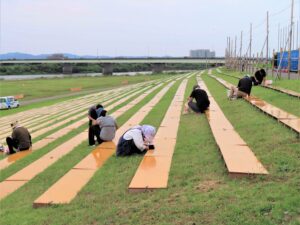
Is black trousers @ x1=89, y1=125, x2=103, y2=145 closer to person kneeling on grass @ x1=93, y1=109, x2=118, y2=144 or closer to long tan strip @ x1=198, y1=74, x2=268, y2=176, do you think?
person kneeling on grass @ x1=93, y1=109, x2=118, y2=144

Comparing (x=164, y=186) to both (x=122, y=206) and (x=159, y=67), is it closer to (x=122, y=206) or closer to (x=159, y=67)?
(x=122, y=206)

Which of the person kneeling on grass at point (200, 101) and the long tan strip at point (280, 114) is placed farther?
the person kneeling on grass at point (200, 101)

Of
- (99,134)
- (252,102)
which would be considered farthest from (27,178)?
(252,102)

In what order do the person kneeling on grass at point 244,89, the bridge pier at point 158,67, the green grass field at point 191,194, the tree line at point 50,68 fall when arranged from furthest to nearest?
the tree line at point 50,68, the bridge pier at point 158,67, the person kneeling on grass at point 244,89, the green grass field at point 191,194

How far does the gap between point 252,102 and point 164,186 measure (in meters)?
8.59

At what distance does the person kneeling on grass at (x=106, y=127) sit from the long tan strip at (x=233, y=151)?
2605 mm

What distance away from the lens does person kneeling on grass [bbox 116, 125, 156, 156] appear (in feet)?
28.3

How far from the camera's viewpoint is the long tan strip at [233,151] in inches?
240

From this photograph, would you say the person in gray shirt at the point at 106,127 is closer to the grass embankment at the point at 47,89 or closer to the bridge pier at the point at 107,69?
the grass embankment at the point at 47,89

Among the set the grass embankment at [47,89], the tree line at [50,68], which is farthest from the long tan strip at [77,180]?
the tree line at [50,68]

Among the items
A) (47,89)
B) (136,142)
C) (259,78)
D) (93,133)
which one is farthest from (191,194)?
(47,89)

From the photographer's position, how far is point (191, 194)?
5520mm

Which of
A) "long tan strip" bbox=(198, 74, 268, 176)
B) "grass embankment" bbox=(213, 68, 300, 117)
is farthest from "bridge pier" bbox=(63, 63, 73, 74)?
"long tan strip" bbox=(198, 74, 268, 176)

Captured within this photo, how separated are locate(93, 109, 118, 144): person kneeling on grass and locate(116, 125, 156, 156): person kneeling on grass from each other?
2.05 meters
